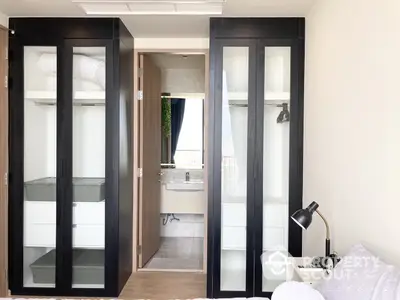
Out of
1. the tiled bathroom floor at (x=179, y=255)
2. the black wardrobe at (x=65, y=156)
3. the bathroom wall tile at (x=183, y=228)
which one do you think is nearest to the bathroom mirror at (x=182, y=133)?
the bathroom wall tile at (x=183, y=228)

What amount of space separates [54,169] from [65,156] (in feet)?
0.66

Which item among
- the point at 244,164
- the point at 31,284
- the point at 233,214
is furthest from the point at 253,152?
the point at 31,284

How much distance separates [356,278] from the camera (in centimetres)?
148

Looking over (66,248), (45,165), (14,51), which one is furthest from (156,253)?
(14,51)

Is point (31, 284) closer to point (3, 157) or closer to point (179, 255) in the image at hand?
point (3, 157)

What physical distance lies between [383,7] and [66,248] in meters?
2.96

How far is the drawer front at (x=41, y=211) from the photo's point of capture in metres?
3.33

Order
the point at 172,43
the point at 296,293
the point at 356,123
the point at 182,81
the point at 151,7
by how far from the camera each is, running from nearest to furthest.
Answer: the point at 296,293 < the point at 356,123 < the point at 151,7 < the point at 172,43 < the point at 182,81

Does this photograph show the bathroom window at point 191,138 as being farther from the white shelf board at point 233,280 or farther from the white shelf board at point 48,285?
the white shelf board at point 48,285

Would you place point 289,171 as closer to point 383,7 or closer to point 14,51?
point 383,7

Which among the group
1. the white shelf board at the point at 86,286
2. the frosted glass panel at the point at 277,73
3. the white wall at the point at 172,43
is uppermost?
the white wall at the point at 172,43

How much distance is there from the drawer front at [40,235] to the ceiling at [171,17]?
1.84 m

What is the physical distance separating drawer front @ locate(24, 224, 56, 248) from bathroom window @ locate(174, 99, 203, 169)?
229cm

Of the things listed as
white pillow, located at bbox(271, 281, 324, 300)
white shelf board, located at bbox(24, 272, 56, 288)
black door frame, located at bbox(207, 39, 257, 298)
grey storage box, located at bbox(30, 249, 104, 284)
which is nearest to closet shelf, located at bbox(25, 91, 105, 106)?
black door frame, located at bbox(207, 39, 257, 298)
